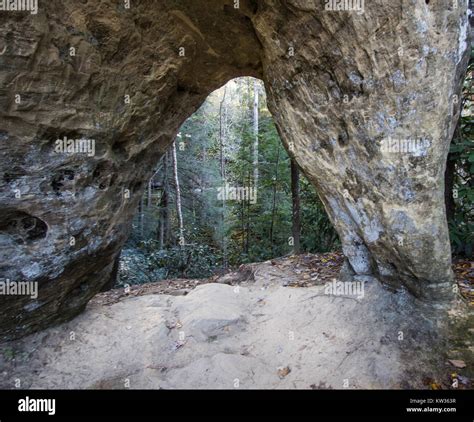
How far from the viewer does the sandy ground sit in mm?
3889

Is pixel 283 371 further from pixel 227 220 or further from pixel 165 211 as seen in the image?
pixel 165 211

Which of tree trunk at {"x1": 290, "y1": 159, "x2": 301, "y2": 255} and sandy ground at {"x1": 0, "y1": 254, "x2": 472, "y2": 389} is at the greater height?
tree trunk at {"x1": 290, "y1": 159, "x2": 301, "y2": 255}

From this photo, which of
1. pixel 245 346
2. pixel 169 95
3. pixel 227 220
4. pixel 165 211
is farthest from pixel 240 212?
pixel 245 346

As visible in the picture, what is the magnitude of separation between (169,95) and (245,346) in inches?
173

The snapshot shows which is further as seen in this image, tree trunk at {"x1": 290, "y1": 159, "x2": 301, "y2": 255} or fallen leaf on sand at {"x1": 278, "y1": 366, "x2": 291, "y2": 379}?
→ tree trunk at {"x1": 290, "y1": 159, "x2": 301, "y2": 255}

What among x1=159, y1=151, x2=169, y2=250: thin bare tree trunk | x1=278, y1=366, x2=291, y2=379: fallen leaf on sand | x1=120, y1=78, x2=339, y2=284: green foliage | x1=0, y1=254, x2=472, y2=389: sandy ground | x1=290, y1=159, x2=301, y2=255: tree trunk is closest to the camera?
x1=0, y1=254, x2=472, y2=389: sandy ground

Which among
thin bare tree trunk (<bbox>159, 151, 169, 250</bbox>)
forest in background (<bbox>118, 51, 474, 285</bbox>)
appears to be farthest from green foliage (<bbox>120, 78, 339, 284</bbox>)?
thin bare tree trunk (<bbox>159, 151, 169, 250</bbox>)

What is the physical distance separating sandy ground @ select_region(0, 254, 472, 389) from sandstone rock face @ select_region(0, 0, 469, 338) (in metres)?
0.47

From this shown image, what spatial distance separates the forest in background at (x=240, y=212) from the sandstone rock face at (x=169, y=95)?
2.39 meters

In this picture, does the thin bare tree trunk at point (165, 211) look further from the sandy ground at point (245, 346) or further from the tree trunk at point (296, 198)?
the sandy ground at point (245, 346)

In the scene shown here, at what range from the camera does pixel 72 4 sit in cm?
410

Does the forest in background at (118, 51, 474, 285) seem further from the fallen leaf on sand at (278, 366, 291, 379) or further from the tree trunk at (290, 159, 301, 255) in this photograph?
the fallen leaf on sand at (278, 366, 291, 379)

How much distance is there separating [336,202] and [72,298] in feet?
14.9

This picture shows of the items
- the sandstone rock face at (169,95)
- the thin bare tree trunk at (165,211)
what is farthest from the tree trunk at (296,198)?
the thin bare tree trunk at (165,211)
